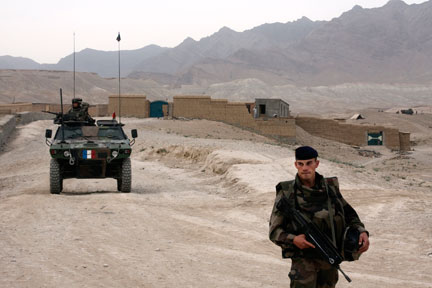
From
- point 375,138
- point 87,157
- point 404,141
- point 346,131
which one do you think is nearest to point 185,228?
point 87,157

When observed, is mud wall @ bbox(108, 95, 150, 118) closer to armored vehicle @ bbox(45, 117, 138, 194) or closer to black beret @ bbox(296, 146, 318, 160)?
armored vehicle @ bbox(45, 117, 138, 194)

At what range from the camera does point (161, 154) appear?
2395cm

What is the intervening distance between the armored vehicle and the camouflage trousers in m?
9.04

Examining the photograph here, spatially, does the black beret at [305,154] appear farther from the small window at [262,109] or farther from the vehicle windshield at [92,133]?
the small window at [262,109]

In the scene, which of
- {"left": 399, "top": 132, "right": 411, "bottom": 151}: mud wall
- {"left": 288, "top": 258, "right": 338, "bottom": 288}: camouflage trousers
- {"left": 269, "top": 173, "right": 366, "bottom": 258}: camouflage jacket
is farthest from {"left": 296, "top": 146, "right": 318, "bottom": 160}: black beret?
{"left": 399, "top": 132, "right": 411, "bottom": 151}: mud wall

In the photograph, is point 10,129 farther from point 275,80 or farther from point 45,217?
point 275,80

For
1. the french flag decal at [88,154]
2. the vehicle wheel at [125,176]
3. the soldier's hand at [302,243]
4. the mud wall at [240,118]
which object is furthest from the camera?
the mud wall at [240,118]

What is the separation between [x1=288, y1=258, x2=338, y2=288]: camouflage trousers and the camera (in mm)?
4168

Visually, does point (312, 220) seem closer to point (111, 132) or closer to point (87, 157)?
point (87, 157)

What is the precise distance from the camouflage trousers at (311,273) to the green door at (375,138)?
42923 mm

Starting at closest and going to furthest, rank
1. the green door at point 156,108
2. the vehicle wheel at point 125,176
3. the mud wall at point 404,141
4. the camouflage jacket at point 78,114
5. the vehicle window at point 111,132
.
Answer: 1. the vehicle wheel at point 125,176
2. the vehicle window at point 111,132
3. the camouflage jacket at point 78,114
4. the green door at point 156,108
5. the mud wall at point 404,141

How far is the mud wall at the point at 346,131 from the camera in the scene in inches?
1811

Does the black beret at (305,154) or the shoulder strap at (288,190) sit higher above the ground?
the black beret at (305,154)

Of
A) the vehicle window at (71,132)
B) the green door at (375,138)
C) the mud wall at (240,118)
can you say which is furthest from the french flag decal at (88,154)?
the green door at (375,138)
